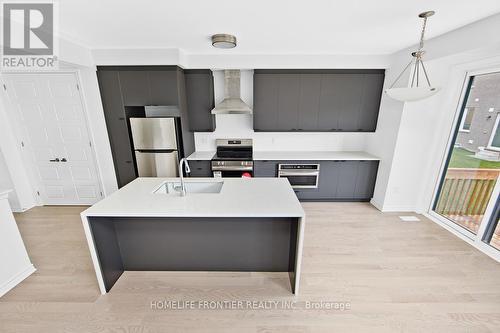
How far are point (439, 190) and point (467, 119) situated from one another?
44.1 inches

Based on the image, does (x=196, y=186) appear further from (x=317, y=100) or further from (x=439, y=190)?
(x=439, y=190)

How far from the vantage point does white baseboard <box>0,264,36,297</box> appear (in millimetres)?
1854

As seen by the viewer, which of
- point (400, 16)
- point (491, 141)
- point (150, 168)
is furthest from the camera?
point (150, 168)

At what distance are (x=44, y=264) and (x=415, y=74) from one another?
5.27 metres

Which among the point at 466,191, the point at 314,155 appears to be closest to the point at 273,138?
the point at 314,155

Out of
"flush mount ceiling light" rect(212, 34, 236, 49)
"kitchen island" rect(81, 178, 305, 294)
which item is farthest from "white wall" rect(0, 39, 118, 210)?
"flush mount ceiling light" rect(212, 34, 236, 49)

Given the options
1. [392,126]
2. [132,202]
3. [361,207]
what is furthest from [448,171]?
[132,202]

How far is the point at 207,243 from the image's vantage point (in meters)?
2.03

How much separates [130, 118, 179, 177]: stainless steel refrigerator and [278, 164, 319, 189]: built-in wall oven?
1.91 m

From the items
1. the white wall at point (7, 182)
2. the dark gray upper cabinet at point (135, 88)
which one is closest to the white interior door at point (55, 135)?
the white wall at point (7, 182)

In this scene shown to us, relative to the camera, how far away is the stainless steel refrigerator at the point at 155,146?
318 centimetres

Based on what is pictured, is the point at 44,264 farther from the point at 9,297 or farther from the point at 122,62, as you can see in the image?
the point at 122,62

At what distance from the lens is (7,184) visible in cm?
333

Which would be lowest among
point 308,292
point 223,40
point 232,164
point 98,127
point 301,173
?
point 308,292
